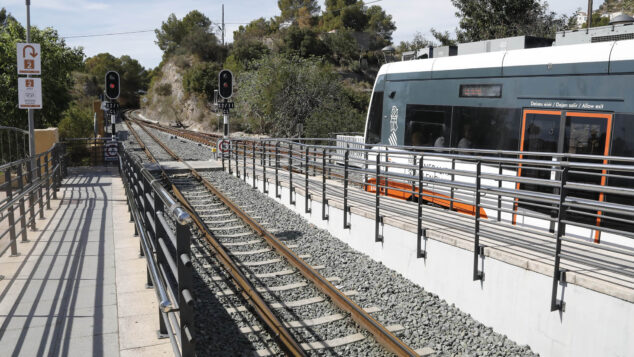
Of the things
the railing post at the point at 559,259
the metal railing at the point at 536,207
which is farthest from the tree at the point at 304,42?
the railing post at the point at 559,259

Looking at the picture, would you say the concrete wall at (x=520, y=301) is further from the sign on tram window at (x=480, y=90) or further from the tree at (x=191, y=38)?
the tree at (x=191, y=38)

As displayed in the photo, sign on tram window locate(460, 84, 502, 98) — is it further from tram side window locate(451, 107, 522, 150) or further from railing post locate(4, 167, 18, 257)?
railing post locate(4, 167, 18, 257)

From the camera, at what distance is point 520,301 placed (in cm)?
562

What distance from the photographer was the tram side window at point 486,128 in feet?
28.5

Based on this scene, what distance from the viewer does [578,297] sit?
16.4ft

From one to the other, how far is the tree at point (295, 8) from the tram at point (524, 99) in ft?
328

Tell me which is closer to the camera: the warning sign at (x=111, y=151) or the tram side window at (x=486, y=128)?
the tram side window at (x=486, y=128)

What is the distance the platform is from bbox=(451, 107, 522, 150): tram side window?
19.4 feet

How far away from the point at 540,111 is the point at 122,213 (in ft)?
27.3

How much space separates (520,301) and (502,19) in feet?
102

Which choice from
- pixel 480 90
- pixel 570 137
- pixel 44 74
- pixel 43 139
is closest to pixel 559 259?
pixel 570 137

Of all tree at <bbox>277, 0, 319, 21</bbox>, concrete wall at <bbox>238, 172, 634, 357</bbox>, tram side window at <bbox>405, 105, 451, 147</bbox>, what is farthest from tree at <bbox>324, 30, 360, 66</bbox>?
concrete wall at <bbox>238, 172, 634, 357</bbox>

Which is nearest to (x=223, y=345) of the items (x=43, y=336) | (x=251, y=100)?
(x=43, y=336)

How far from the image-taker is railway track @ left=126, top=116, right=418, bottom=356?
5.49 metres
